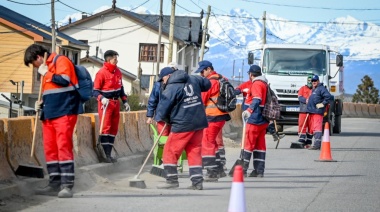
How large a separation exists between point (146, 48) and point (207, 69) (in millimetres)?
61249

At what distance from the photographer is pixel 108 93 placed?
16.0m

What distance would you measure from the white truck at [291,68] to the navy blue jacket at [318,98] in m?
6.12

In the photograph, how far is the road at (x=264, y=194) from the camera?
10867 millimetres

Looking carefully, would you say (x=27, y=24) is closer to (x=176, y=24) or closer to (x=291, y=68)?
(x=291, y=68)

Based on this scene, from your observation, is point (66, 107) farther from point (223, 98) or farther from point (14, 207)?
point (223, 98)

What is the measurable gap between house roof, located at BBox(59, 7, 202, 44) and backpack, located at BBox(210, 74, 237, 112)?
191 feet

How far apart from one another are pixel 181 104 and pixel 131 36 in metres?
63.5

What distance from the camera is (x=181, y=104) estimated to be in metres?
12.8

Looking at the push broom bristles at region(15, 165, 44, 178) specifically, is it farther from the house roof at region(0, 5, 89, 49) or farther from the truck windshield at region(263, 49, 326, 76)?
the house roof at region(0, 5, 89, 49)

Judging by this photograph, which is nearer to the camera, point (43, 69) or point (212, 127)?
point (43, 69)

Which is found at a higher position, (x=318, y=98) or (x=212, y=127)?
(x=318, y=98)

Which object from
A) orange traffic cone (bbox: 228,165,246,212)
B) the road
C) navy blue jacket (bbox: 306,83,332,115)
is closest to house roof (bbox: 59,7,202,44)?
navy blue jacket (bbox: 306,83,332,115)

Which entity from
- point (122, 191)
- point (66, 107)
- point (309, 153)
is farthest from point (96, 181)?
point (309, 153)

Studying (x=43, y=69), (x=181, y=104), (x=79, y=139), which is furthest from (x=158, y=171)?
(x=43, y=69)
